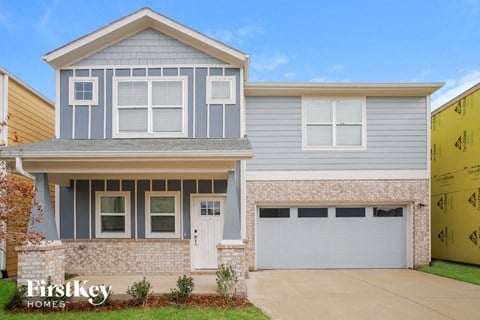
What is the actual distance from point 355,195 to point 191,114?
18.2ft

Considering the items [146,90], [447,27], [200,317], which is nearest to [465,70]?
[447,27]

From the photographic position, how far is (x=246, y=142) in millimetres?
10070

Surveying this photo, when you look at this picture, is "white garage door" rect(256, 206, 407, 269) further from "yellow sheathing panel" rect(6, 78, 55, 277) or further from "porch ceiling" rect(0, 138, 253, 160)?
"yellow sheathing panel" rect(6, 78, 55, 277)

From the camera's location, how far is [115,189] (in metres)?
11.2

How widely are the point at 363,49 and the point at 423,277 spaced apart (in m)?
11.6

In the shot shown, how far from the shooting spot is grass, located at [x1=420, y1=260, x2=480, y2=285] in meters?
10.4

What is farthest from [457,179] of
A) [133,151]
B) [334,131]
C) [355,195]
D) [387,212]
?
[133,151]

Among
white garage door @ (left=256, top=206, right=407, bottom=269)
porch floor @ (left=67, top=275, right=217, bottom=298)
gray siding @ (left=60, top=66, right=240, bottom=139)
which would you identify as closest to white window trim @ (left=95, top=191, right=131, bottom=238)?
porch floor @ (left=67, top=275, right=217, bottom=298)

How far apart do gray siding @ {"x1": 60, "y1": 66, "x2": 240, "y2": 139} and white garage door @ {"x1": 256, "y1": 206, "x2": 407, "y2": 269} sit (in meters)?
3.00

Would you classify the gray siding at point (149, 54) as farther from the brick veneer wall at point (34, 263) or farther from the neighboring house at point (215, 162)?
the brick veneer wall at point (34, 263)

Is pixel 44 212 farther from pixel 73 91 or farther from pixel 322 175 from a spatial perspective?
pixel 322 175

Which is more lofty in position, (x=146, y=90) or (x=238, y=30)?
(x=238, y=30)

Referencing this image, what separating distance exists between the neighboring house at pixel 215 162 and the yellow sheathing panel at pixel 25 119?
1449 mm

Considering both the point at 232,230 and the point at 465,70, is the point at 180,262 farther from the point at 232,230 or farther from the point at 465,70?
the point at 465,70
